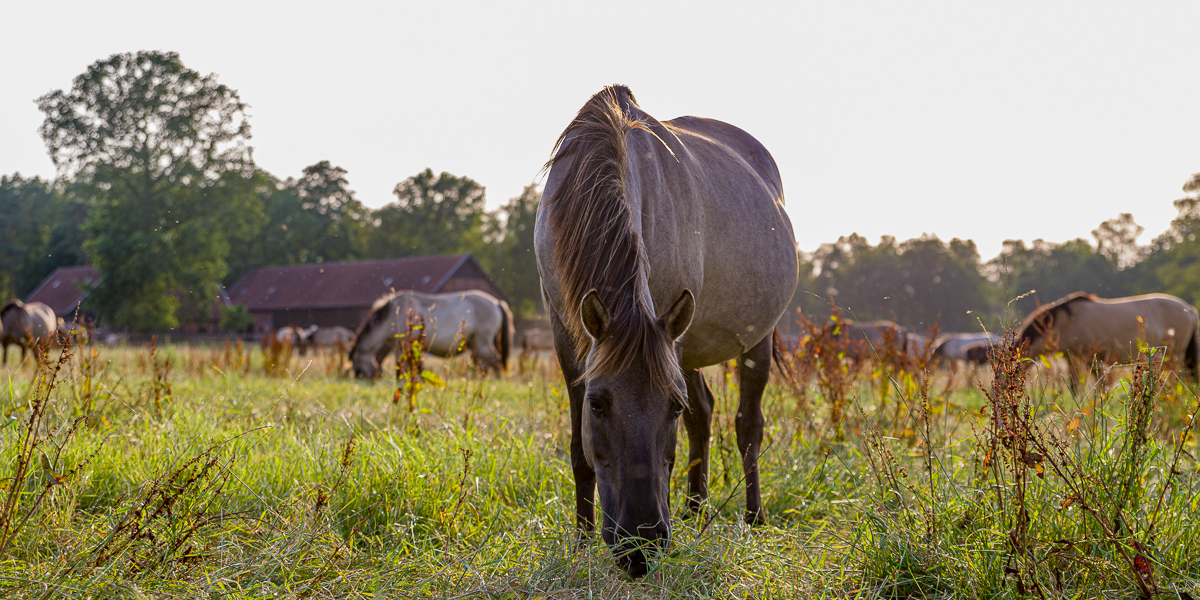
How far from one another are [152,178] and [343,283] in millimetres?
11762

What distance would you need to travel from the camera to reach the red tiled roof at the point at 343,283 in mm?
40688

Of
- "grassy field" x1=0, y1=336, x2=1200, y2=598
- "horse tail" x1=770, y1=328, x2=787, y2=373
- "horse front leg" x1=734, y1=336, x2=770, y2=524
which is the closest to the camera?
"grassy field" x1=0, y1=336, x2=1200, y2=598

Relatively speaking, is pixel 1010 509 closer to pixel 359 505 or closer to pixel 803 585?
pixel 803 585

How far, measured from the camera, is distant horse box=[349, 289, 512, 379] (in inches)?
492

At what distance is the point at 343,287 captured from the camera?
4166 centimetres

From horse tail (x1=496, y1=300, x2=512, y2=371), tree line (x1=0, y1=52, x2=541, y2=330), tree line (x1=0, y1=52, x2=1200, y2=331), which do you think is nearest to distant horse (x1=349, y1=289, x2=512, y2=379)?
horse tail (x1=496, y1=300, x2=512, y2=371)

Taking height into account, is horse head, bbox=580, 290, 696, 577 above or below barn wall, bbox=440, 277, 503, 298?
below

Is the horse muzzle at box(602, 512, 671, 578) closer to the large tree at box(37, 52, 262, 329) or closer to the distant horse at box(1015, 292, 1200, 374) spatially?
the distant horse at box(1015, 292, 1200, 374)

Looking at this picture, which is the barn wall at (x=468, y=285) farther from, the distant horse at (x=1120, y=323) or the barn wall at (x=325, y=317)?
the distant horse at (x=1120, y=323)

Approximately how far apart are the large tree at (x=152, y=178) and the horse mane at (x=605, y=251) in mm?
35198

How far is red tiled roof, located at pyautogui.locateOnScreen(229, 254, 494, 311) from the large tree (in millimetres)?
6586

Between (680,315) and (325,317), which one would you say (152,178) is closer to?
(325,317)

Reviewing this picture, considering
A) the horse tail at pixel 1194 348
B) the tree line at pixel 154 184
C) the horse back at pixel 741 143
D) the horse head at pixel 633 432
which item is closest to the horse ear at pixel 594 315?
the horse head at pixel 633 432

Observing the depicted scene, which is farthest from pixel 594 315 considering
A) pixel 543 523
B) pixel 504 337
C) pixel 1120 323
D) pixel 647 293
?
pixel 504 337
